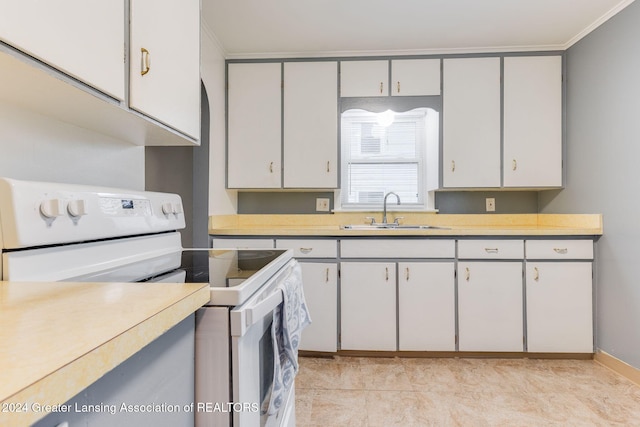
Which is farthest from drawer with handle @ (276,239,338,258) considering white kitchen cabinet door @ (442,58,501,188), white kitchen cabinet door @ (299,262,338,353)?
white kitchen cabinet door @ (442,58,501,188)

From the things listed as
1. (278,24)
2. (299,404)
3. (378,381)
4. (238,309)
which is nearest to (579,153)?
(378,381)

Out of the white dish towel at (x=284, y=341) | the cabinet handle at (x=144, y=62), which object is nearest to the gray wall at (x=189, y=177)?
the cabinet handle at (x=144, y=62)

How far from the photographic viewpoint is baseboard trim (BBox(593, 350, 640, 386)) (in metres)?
2.06

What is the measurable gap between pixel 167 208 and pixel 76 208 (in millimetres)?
477

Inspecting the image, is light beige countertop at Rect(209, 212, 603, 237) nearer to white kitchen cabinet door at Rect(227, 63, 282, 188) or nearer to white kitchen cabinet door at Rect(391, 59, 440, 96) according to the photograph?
white kitchen cabinet door at Rect(227, 63, 282, 188)

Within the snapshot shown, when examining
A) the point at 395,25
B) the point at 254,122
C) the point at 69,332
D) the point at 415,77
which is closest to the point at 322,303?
the point at 254,122

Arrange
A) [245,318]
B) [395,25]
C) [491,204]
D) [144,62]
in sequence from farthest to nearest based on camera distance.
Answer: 1. [491,204]
2. [395,25]
3. [144,62]
4. [245,318]

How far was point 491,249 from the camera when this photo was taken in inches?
94.7

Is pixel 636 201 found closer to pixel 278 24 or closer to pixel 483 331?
pixel 483 331

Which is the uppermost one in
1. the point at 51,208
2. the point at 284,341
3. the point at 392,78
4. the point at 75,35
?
the point at 392,78

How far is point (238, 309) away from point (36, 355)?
0.38 metres

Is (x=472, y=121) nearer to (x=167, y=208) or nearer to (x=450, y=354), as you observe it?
(x=450, y=354)

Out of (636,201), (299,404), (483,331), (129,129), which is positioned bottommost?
(299,404)

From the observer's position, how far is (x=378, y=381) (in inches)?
83.3
